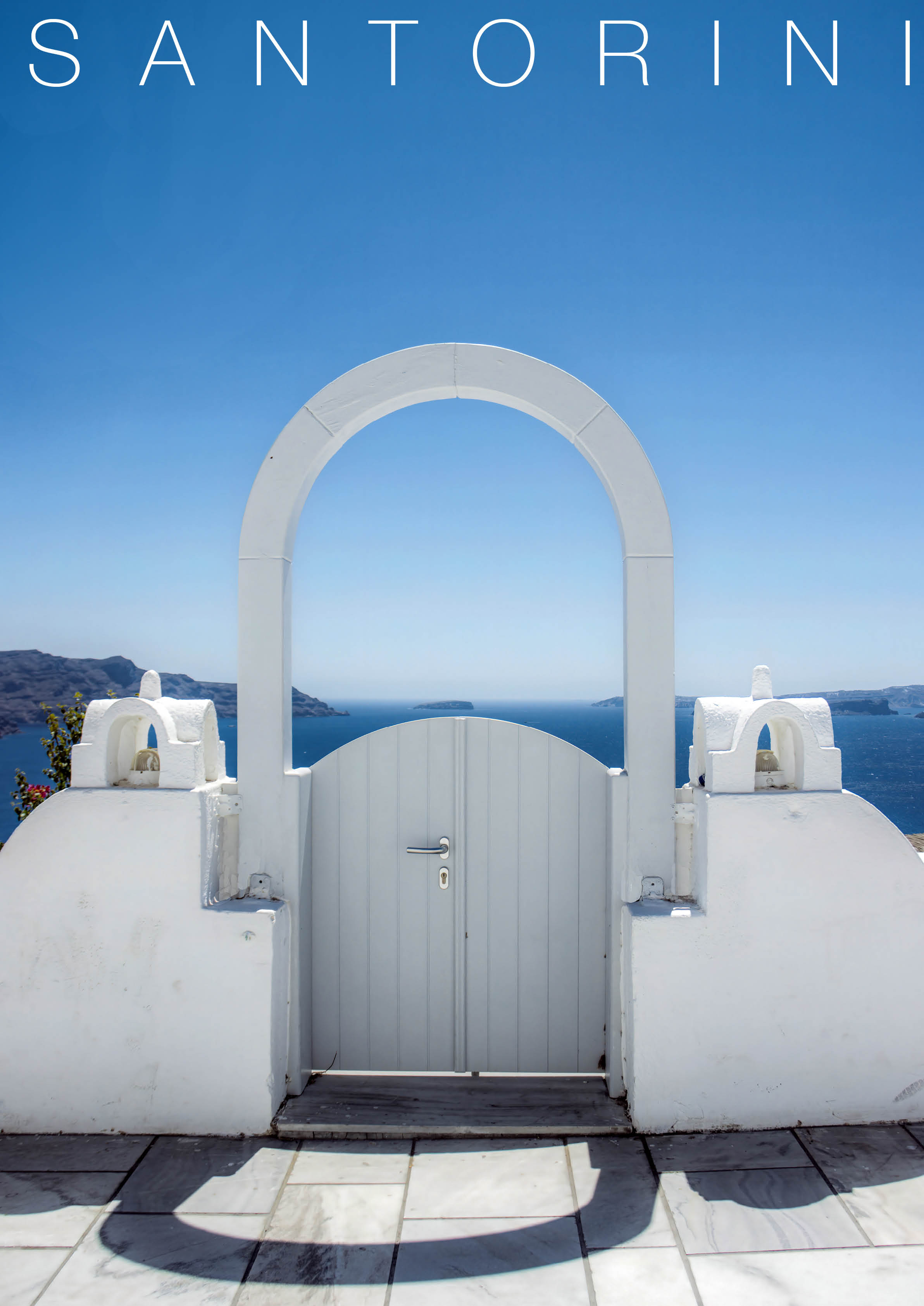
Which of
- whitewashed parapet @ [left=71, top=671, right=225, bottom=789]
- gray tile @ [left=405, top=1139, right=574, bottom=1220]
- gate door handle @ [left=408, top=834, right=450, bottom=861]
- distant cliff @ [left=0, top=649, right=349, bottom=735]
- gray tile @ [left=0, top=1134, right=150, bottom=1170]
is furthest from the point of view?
distant cliff @ [left=0, top=649, right=349, bottom=735]

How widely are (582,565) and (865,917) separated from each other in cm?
7452

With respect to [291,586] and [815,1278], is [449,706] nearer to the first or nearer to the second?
[291,586]

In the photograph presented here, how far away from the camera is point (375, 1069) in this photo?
3562 millimetres

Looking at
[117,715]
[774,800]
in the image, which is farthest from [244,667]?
[774,800]

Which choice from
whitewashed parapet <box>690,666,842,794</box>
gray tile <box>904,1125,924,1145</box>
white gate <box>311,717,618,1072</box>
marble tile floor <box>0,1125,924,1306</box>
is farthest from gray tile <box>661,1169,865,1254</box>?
whitewashed parapet <box>690,666,842,794</box>

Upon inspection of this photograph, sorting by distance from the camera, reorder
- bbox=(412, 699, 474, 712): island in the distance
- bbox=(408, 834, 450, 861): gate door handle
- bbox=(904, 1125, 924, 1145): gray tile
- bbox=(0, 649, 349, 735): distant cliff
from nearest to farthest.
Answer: bbox=(904, 1125, 924, 1145): gray tile → bbox=(408, 834, 450, 861): gate door handle → bbox=(0, 649, 349, 735): distant cliff → bbox=(412, 699, 474, 712): island in the distance

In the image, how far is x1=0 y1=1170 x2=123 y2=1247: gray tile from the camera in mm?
2445

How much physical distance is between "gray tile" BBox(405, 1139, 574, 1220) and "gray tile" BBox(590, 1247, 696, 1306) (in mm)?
255

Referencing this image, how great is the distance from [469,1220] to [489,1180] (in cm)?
24

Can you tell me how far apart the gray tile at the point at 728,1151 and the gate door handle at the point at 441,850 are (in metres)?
1.46

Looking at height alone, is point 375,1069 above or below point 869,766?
above

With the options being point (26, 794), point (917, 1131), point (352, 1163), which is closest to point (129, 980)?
point (352, 1163)

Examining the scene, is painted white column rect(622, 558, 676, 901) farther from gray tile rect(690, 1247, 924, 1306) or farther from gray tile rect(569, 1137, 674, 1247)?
gray tile rect(690, 1247, 924, 1306)

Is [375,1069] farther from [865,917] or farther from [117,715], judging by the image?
[865,917]
